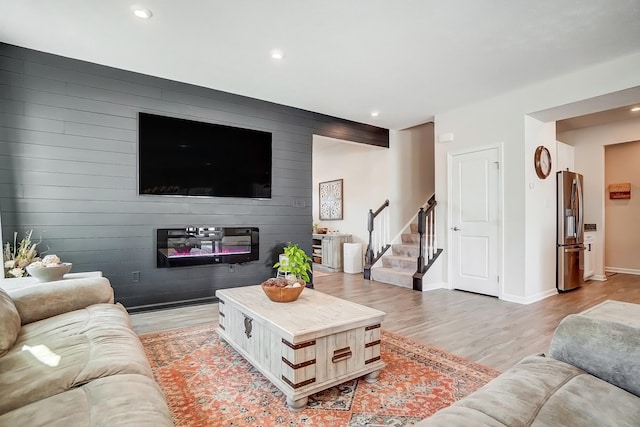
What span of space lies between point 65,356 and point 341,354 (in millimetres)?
1393

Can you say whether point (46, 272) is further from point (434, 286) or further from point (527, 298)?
point (527, 298)

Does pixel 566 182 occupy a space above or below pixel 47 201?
above

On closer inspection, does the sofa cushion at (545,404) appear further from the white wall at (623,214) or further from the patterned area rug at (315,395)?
the white wall at (623,214)

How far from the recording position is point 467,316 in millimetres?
3676

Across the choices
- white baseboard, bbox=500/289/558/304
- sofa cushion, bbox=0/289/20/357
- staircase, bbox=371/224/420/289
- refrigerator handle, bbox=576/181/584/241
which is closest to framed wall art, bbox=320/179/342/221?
staircase, bbox=371/224/420/289

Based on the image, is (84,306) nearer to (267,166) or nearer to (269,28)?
(269,28)

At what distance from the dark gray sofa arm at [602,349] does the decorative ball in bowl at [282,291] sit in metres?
1.56

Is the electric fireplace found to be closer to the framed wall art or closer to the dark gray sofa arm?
the framed wall art

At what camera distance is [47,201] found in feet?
11.0

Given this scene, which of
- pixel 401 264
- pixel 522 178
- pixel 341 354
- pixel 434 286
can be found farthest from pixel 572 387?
pixel 401 264

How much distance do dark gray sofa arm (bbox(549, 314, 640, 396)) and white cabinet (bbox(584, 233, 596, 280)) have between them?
551 cm

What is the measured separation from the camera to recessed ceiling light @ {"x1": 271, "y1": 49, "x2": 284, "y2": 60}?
3334mm

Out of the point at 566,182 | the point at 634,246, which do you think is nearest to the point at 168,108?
the point at 566,182

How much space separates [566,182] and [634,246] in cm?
299
